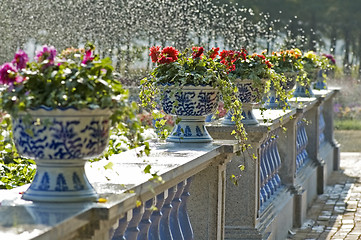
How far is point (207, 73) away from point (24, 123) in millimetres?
1996

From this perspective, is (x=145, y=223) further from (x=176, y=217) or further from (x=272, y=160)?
(x=272, y=160)

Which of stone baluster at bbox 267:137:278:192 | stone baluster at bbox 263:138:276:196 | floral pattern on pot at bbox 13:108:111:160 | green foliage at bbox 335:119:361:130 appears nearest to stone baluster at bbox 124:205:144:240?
floral pattern on pot at bbox 13:108:111:160

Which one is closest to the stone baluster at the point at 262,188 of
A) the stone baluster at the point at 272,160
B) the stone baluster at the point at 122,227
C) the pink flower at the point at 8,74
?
the stone baluster at the point at 272,160

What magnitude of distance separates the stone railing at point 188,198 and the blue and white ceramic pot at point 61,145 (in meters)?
0.06

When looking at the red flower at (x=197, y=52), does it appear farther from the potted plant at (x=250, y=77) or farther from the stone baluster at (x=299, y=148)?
the stone baluster at (x=299, y=148)

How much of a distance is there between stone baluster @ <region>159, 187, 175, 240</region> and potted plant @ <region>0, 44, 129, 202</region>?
3.21 ft

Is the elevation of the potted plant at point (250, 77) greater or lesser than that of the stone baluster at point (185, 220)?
greater

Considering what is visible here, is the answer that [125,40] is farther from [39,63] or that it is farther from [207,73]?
[39,63]

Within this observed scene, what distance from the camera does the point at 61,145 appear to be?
8.04 ft

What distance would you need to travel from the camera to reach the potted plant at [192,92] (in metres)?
4.29

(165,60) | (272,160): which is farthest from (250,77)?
(272,160)

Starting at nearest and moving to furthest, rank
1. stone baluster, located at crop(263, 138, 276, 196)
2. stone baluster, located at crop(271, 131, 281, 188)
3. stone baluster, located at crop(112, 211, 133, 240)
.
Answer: stone baluster, located at crop(112, 211, 133, 240)
stone baluster, located at crop(263, 138, 276, 196)
stone baluster, located at crop(271, 131, 281, 188)

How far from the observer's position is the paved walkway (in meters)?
6.76

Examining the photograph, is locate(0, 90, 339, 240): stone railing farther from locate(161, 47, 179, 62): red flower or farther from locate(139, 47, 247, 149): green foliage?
locate(161, 47, 179, 62): red flower
